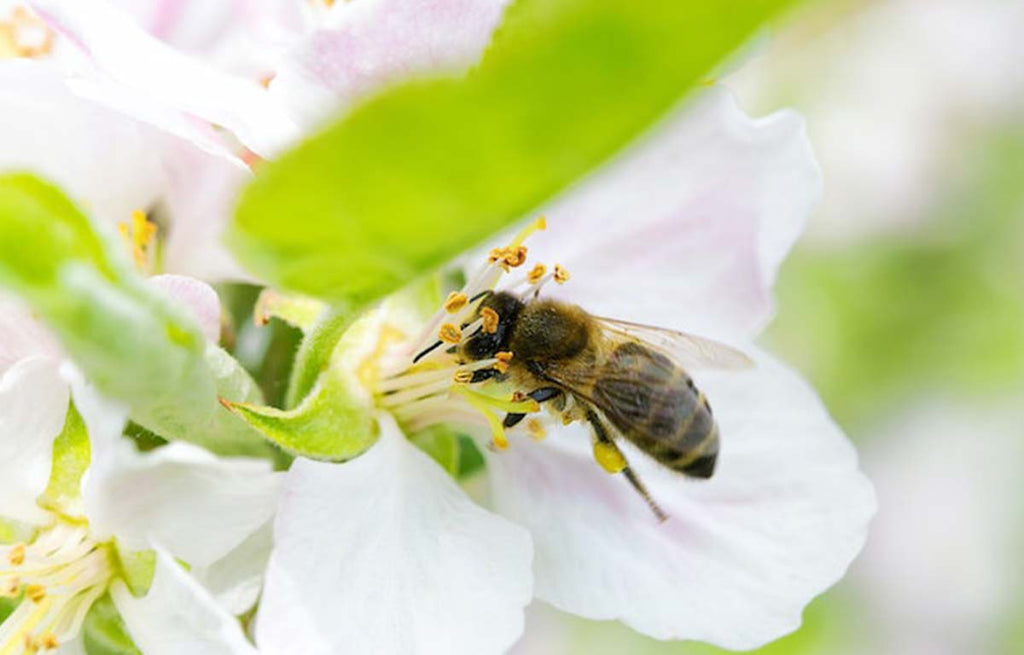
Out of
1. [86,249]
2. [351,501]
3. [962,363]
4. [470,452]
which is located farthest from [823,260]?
[86,249]

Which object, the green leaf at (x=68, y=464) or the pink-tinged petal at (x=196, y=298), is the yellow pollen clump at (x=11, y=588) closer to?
the green leaf at (x=68, y=464)

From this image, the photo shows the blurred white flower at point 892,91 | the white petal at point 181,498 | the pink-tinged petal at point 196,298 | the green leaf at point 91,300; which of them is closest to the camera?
the green leaf at point 91,300

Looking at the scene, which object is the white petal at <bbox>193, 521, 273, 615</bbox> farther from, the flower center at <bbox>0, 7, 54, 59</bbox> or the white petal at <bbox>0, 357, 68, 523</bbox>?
the flower center at <bbox>0, 7, 54, 59</bbox>

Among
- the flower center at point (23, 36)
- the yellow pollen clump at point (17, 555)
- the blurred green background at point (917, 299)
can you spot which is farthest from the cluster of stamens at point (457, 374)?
the blurred green background at point (917, 299)

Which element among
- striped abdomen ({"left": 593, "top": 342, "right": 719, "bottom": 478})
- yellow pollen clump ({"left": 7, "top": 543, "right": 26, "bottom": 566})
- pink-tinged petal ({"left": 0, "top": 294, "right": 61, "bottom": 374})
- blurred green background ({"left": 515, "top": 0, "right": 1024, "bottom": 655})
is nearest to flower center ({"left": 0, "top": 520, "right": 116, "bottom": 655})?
yellow pollen clump ({"left": 7, "top": 543, "right": 26, "bottom": 566})

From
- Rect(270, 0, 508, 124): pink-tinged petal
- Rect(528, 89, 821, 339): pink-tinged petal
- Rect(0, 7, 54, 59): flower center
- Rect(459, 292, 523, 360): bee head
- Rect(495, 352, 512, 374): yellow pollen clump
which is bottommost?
Rect(495, 352, 512, 374): yellow pollen clump

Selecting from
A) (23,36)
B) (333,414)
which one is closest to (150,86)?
(333,414)

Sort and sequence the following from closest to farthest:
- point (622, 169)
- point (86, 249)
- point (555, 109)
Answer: point (555, 109) → point (86, 249) → point (622, 169)

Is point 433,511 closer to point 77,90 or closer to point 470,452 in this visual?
point 470,452
